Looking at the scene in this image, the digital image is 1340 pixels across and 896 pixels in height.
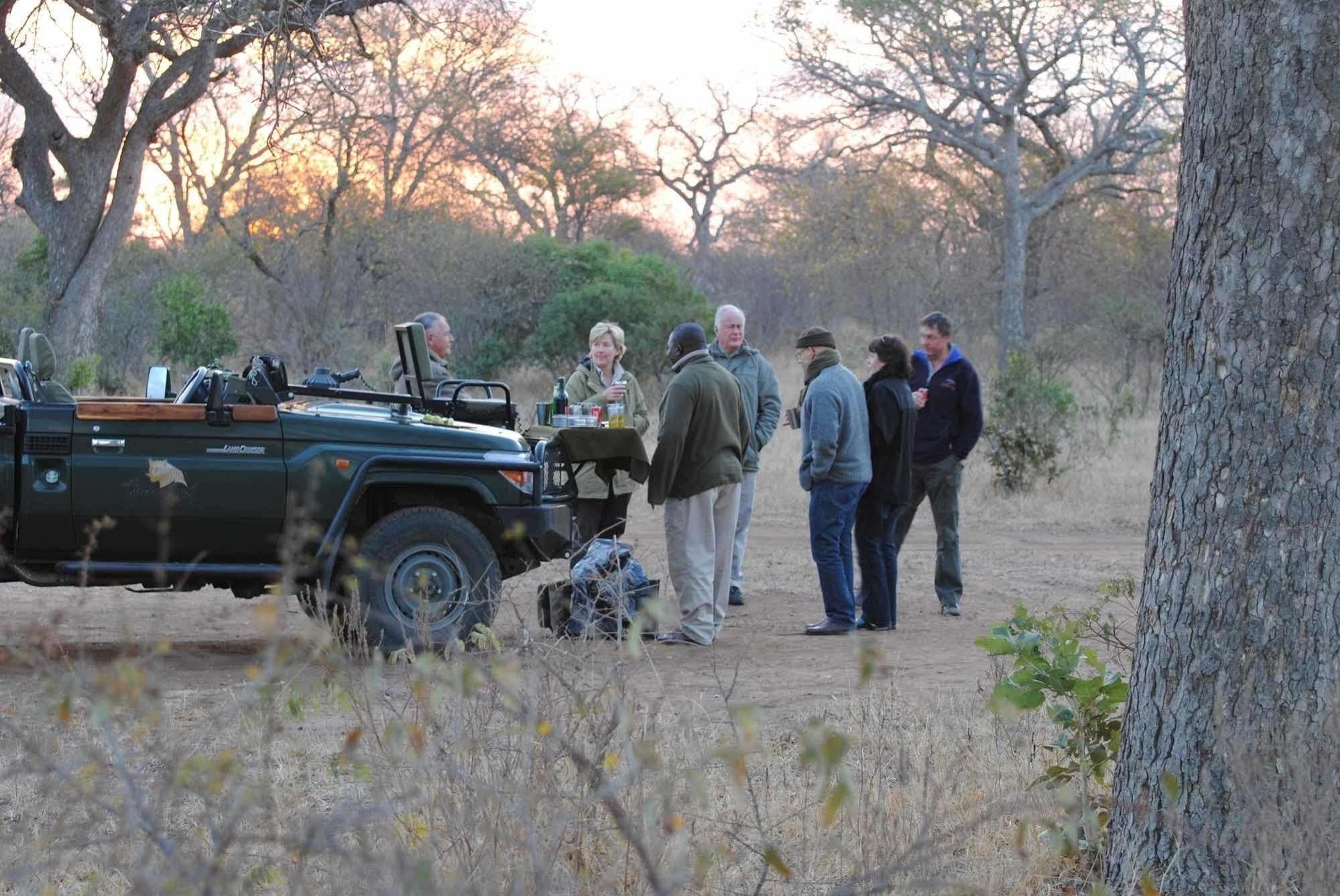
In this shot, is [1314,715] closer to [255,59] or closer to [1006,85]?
[255,59]

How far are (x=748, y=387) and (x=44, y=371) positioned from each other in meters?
3.81

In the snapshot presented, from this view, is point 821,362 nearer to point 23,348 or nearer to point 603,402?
point 603,402

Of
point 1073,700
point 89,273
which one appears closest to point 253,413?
point 1073,700

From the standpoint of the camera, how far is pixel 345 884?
3086 mm

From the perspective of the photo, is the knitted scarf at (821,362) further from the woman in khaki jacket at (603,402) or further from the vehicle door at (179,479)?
the vehicle door at (179,479)

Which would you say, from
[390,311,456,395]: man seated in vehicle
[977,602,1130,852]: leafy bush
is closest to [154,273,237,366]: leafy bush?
[390,311,456,395]: man seated in vehicle

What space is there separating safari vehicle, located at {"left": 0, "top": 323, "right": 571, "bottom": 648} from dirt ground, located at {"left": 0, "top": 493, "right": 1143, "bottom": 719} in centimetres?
31

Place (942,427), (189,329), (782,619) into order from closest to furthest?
(942,427)
(782,619)
(189,329)

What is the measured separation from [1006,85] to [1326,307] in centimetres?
2381

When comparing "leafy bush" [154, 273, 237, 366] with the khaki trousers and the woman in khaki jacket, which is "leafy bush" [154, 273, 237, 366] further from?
the khaki trousers

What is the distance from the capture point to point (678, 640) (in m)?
8.24

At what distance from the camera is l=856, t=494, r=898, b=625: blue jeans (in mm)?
8648

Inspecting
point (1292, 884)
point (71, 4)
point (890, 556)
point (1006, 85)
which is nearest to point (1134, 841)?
point (1292, 884)

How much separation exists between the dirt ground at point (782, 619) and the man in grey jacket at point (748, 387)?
0.71 meters
